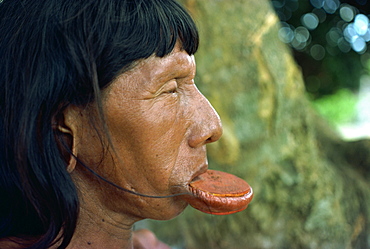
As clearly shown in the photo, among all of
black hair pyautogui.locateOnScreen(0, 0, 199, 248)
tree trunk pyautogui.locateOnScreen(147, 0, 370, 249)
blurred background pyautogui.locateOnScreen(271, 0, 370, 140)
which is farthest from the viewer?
blurred background pyautogui.locateOnScreen(271, 0, 370, 140)

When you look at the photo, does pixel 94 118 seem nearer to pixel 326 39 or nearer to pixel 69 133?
pixel 69 133

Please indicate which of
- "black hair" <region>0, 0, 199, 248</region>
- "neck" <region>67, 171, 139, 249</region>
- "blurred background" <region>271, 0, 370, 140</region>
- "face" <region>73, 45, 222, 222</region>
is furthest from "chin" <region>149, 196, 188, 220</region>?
"blurred background" <region>271, 0, 370, 140</region>

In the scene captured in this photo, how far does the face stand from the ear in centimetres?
3

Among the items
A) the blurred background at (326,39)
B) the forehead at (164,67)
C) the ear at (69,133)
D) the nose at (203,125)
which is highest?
the forehead at (164,67)

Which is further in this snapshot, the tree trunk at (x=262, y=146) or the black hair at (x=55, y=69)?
the tree trunk at (x=262, y=146)

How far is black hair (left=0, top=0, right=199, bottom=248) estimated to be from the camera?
114 cm

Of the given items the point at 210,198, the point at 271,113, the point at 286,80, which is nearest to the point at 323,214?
the point at 271,113

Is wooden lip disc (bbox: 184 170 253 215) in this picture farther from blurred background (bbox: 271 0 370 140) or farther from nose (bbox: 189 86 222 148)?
blurred background (bbox: 271 0 370 140)

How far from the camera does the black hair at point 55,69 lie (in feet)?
3.75

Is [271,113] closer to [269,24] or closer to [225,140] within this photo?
[225,140]

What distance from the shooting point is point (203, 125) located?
4.33 feet

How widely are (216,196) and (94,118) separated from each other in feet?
1.56

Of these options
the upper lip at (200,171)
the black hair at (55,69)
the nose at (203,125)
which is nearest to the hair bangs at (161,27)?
the black hair at (55,69)

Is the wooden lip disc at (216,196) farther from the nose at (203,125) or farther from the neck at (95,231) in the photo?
the neck at (95,231)
